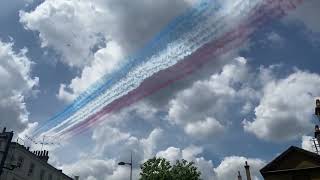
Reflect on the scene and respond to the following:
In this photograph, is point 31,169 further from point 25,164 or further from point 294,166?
point 294,166

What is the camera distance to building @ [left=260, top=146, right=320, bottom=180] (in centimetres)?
3888

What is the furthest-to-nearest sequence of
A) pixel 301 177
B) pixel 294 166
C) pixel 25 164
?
pixel 25 164
pixel 294 166
pixel 301 177

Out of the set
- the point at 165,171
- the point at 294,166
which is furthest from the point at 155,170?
the point at 294,166

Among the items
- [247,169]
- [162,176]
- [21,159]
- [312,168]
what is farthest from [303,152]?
[21,159]

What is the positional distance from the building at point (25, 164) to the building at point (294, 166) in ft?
94.6

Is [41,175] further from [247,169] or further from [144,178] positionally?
[247,169]

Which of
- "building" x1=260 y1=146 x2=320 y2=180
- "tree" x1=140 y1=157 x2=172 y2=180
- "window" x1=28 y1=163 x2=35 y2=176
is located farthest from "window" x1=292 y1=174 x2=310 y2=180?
"window" x1=28 y1=163 x2=35 y2=176

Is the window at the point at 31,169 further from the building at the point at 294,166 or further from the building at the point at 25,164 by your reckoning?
the building at the point at 294,166

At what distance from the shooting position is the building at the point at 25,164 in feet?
143

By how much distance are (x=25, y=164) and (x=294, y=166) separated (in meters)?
33.7

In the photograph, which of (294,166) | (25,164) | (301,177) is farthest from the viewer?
(25,164)

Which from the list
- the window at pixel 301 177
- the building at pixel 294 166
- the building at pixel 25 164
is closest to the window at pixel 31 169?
the building at pixel 25 164

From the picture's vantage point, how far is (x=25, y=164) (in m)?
46.7

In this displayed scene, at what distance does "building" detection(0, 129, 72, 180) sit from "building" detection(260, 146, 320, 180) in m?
28.8
